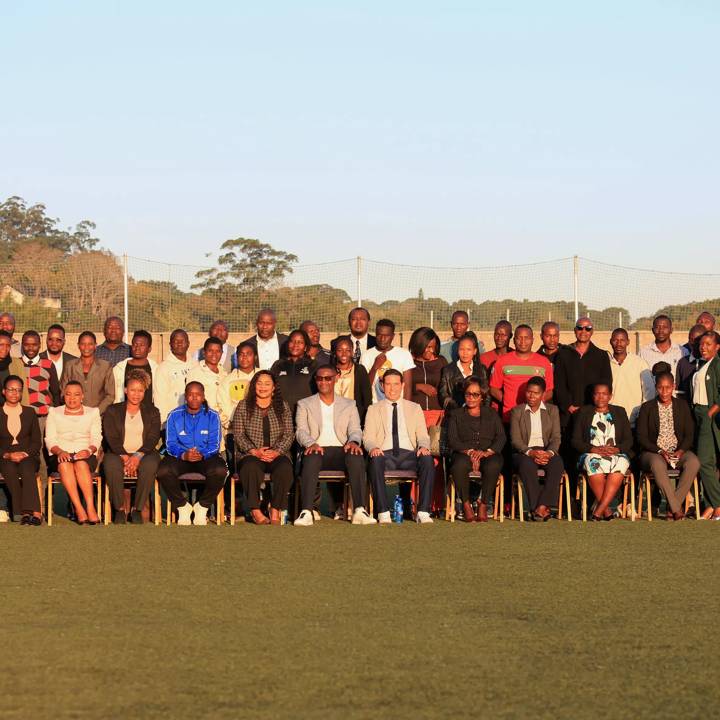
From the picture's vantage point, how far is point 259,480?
11445 mm

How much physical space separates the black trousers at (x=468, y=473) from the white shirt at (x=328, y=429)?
3.48ft

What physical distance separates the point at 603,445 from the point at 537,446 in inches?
23.3

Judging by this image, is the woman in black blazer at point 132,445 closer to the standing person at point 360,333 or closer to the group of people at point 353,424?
the group of people at point 353,424

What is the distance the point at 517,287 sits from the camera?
691 inches

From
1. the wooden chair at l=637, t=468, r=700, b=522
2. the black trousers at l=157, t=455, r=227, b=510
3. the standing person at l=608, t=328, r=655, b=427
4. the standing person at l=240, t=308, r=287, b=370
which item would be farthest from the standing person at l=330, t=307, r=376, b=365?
the wooden chair at l=637, t=468, r=700, b=522

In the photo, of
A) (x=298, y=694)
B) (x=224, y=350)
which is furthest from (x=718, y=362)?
(x=298, y=694)

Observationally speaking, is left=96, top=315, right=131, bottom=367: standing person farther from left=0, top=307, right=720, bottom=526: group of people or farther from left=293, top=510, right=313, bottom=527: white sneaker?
left=293, top=510, right=313, bottom=527: white sneaker

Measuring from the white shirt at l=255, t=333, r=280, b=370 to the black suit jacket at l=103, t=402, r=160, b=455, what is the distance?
1.44m

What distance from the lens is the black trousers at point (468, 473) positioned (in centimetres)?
1160

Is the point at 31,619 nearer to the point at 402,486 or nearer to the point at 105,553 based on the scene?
the point at 105,553

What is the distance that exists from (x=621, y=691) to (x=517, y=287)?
12578mm

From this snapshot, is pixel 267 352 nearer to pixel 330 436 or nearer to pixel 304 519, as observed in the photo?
pixel 330 436

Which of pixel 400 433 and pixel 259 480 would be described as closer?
pixel 259 480

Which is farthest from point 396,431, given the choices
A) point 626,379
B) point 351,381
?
point 626,379
